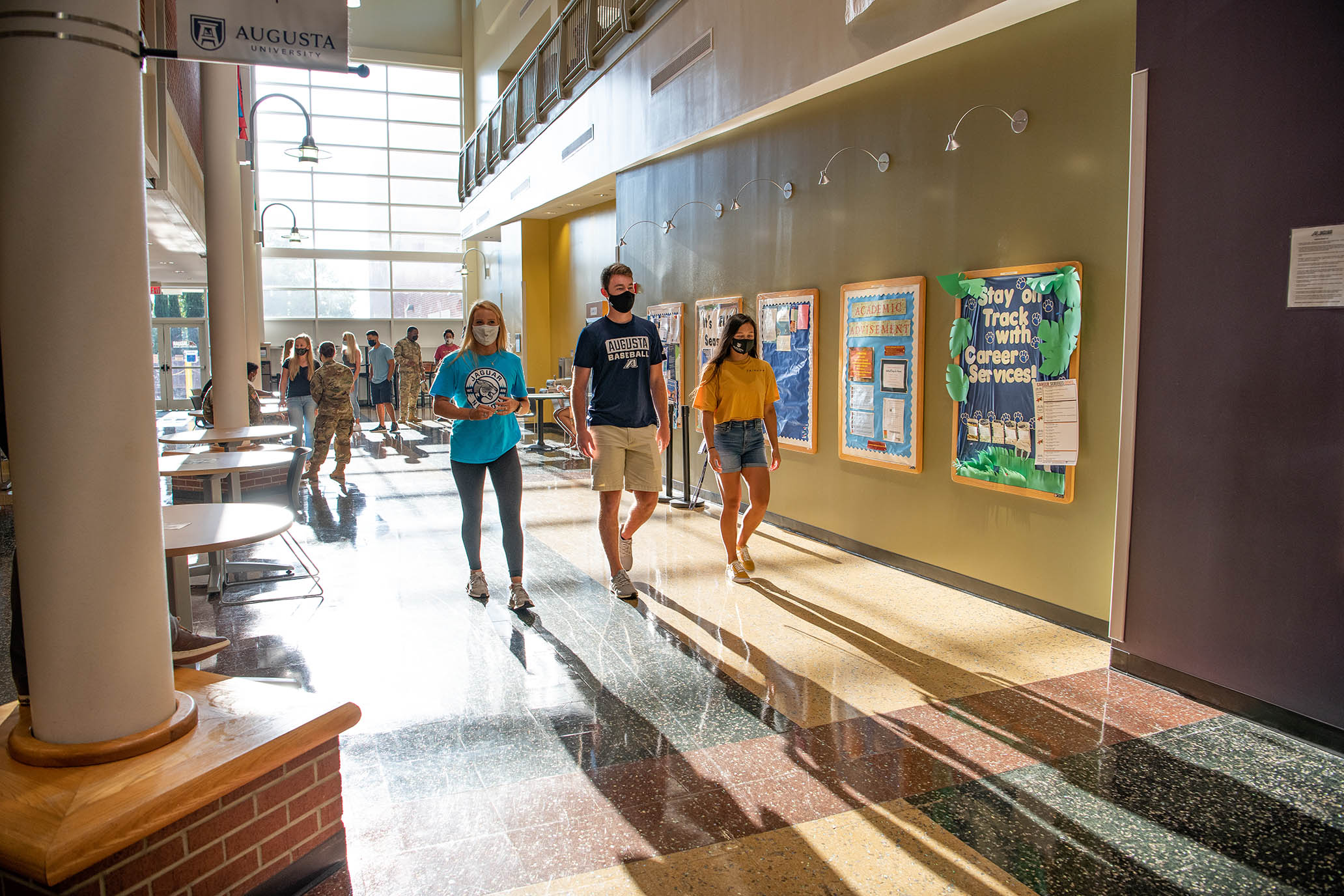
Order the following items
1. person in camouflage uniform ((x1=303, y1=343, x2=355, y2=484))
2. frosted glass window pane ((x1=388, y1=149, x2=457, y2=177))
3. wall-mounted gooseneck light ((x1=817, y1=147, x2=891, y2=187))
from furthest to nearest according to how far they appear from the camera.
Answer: frosted glass window pane ((x1=388, y1=149, x2=457, y2=177)) → person in camouflage uniform ((x1=303, y1=343, x2=355, y2=484)) → wall-mounted gooseneck light ((x1=817, y1=147, x2=891, y2=187))

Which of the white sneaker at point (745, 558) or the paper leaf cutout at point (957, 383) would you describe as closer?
the paper leaf cutout at point (957, 383)

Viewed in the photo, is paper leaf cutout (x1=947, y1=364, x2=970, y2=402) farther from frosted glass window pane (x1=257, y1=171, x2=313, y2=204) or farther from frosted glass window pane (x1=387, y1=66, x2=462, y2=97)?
frosted glass window pane (x1=257, y1=171, x2=313, y2=204)

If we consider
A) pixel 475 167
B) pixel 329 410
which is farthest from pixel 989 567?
pixel 475 167

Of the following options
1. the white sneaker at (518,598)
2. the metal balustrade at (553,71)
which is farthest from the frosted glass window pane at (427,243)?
the white sneaker at (518,598)

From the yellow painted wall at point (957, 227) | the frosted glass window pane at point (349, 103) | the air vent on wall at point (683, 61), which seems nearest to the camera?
the yellow painted wall at point (957, 227)

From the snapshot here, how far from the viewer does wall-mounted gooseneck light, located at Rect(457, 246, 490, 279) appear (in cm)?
1996

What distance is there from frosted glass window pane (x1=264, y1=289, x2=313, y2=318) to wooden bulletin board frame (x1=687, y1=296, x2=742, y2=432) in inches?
709

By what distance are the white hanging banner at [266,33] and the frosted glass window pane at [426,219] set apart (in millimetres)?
22063

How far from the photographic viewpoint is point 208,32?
2.86 meters

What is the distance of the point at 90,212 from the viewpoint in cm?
179

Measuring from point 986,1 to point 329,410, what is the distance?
278 inches

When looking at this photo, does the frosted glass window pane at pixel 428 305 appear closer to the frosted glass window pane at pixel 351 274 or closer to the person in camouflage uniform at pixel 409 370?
the frosted glass window pane at pixel 351 274

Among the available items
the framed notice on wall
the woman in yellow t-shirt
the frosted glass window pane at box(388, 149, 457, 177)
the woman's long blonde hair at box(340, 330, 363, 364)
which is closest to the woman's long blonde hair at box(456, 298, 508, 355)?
the woman in yellow t-shirt

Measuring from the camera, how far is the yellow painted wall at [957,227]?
4.15 m
